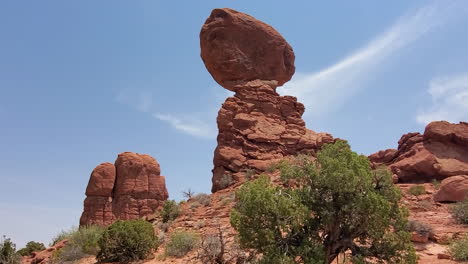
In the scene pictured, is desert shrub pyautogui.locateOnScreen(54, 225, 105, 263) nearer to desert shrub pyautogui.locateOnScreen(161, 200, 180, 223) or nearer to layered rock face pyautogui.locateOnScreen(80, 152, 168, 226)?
desert shrub pyautogui.locateOnScreen(161, 200, 180, 223)

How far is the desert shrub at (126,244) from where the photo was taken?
1535 centimetres

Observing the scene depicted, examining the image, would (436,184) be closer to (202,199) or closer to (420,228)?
(420,228)

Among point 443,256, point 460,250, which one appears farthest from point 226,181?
point 460,250

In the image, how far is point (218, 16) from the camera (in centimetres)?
3288

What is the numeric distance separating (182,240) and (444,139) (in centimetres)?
2008

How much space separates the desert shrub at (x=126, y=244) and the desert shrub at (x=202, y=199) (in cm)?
684

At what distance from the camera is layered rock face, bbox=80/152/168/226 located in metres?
32.7

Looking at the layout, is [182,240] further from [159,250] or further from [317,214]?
[317,214]

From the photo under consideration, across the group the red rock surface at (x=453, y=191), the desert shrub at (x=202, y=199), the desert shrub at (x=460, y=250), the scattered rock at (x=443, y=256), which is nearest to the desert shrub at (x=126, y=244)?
the desert shrub at (x=202, y=199)

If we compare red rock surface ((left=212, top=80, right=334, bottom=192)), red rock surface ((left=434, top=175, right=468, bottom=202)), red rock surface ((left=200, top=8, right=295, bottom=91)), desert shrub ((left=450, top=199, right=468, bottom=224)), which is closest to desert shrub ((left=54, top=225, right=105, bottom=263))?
red rock surface ((left=212, top=80, right=334, bottom=192))

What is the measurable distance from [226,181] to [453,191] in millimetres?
12638

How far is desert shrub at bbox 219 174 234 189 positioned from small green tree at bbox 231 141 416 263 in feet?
49.8

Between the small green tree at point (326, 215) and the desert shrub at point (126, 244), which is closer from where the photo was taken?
the small green tree at point (326, 215)

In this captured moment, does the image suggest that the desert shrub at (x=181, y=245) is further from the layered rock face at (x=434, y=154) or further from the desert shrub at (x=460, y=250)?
the layered rock face at (x=434, y=154)
